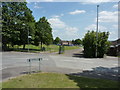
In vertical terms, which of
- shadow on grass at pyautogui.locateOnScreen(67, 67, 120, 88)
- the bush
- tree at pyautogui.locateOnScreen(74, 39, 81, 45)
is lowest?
shadow on grass at pyautogui.locateOnScreen(67, 67, 120, 88)

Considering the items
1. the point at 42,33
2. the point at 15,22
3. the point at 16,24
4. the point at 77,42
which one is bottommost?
the point at 77,42

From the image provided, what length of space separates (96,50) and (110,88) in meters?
15.4

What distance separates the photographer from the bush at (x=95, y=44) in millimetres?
21312

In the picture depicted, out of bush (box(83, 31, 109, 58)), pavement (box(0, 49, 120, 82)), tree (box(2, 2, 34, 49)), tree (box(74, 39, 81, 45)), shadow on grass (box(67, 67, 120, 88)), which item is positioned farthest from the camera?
tree (box(74, 39, 81, 45))

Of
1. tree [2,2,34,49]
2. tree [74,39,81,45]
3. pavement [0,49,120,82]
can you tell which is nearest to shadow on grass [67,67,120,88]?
pavement [0,49,120,82]

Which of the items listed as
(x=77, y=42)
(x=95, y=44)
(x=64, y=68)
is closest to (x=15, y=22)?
(x=95, y=44)

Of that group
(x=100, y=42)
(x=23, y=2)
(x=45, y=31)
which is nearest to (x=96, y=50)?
(x=100, y=42)

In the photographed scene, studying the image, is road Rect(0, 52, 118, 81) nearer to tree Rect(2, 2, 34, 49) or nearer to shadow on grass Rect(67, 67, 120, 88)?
shadow on grass Rect(67, 67, 120, 88)

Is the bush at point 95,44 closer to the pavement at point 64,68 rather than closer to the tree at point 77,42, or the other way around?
the pavement at point 64,68

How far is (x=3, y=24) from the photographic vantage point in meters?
28.3

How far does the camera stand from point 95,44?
2125cm

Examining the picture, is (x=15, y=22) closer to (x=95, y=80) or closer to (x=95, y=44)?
(x=95, y=44)

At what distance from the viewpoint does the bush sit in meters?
21.3

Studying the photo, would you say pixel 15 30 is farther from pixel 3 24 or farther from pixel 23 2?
pixel 23 2
